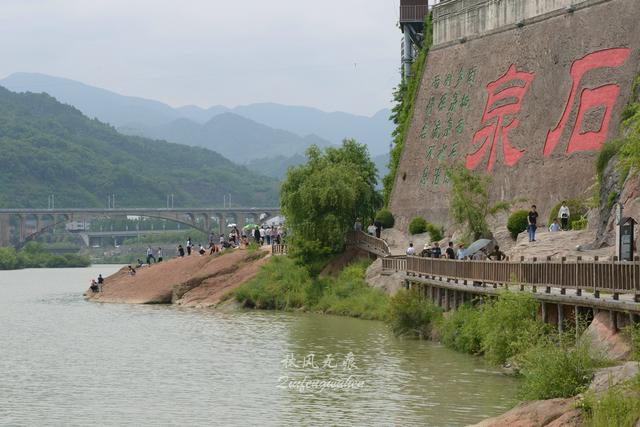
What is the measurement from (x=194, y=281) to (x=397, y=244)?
1098 centimetres

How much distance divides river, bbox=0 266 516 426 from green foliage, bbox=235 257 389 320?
215cm

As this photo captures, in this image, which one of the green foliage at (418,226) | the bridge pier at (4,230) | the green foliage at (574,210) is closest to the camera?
the green foliage at (574,210)

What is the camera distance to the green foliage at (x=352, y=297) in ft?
167

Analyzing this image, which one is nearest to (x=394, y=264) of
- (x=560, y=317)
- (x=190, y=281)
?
(x=190, y=281)

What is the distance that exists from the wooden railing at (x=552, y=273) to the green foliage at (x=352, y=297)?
7745mm

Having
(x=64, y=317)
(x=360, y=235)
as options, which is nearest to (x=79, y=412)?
(x=64, y=317)

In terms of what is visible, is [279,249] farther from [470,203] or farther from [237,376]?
[237,376]

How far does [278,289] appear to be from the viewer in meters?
59.8

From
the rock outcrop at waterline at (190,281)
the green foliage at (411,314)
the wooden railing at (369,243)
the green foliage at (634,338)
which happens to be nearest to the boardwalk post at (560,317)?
the green foliage at (634,338)

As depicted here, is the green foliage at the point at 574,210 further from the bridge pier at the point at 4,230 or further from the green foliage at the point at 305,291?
the bridge pier at the point at 4,230

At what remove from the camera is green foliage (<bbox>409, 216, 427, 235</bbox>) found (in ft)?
207

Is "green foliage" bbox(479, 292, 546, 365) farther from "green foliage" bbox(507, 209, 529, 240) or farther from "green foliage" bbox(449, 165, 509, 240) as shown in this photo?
"green foliage" bbox(449, 165, 509, 240)

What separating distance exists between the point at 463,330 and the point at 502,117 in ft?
83.8

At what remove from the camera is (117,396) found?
29.2 m
